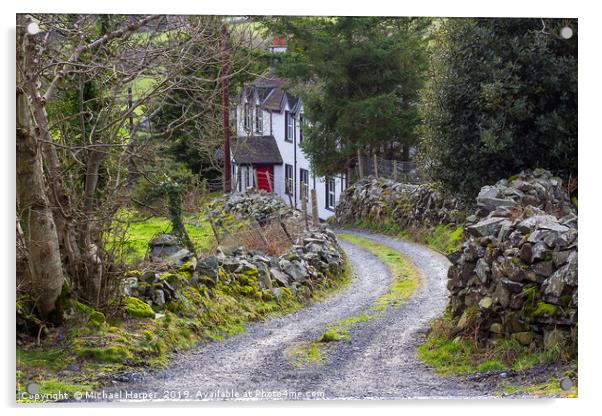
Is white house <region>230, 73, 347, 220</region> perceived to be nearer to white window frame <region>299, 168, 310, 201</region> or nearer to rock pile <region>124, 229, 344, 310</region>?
white window frame <region>299, 168, 310, 201</region>

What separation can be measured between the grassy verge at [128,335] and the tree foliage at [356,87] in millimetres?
1760

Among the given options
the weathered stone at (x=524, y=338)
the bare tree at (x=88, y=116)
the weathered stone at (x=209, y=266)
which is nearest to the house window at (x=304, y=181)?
the bare tree at (x=88, y=116)

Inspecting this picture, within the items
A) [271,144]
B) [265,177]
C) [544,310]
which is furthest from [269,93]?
[544,310]

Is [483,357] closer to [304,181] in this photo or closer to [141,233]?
[304,181]

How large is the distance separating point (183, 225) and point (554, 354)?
4.38 metres

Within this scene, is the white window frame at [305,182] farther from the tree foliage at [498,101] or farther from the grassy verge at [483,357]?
the grassy verge at [483,357]

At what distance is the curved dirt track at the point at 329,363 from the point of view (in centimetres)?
694

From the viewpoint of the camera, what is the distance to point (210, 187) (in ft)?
29.7

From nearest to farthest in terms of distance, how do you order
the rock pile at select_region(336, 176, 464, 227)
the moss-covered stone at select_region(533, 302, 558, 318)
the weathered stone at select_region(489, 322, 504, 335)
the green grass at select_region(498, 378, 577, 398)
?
1. the green grass at select_region(498, 378, 577, 398)
2. the moss-covered stone at select_region(533, 302, 558, 318)
3. the weathered stone at select_region(489, 322, 504, 335)
4. the rock pile at select_region(336, 176, 464, 227)

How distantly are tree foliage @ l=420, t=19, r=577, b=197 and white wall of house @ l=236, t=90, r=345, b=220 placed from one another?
116cm

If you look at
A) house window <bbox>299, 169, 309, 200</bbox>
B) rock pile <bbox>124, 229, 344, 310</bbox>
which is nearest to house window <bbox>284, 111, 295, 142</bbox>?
house window <bbox>299, 169, 309, 200</bbox>

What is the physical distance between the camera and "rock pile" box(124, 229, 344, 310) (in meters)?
9.57

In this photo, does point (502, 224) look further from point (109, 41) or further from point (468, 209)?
point (109, 41)

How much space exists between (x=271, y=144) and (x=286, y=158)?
0.44m
